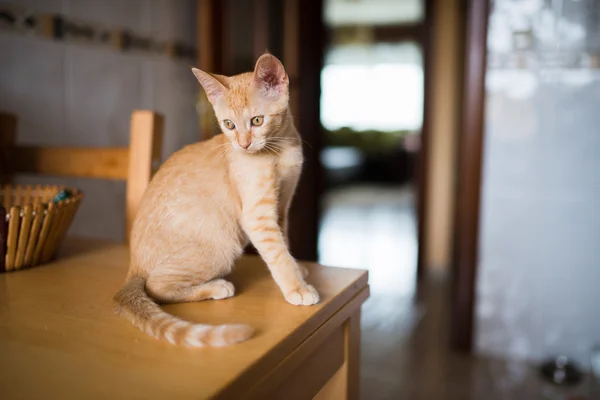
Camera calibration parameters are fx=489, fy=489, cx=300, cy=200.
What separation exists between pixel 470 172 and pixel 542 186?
0.99ft

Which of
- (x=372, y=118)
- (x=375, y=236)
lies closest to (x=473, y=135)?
(x=375, y=236)

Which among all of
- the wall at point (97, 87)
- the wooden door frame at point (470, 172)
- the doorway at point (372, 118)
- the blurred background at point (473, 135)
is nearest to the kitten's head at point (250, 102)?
the blurred background at point (473, 135)

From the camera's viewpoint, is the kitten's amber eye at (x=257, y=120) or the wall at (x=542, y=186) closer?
the kitten's amber eye at (x=257, y=120)

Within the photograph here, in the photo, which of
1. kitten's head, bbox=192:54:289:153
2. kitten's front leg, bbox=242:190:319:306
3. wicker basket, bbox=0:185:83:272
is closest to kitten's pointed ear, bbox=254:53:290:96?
kitten's head, bbox=192:54:289:153

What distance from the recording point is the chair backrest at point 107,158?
3.57 ft

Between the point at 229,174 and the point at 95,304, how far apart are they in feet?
0.95

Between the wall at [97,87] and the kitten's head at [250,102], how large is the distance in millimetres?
1008

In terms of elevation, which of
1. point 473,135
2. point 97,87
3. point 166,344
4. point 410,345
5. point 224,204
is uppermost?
point 97,87

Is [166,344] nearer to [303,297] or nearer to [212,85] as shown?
[303,297]

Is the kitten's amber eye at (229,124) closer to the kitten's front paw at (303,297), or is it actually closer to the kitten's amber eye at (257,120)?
the kitten's amber eye at (257,120)

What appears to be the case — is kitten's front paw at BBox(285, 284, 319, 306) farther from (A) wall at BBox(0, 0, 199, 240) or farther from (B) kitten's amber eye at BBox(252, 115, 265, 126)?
(A) wall at BBox(0, 0, 199, 240)

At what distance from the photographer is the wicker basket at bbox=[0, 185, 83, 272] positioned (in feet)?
2.86

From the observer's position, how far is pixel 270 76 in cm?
79

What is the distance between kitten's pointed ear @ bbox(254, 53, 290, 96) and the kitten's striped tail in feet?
1.24
